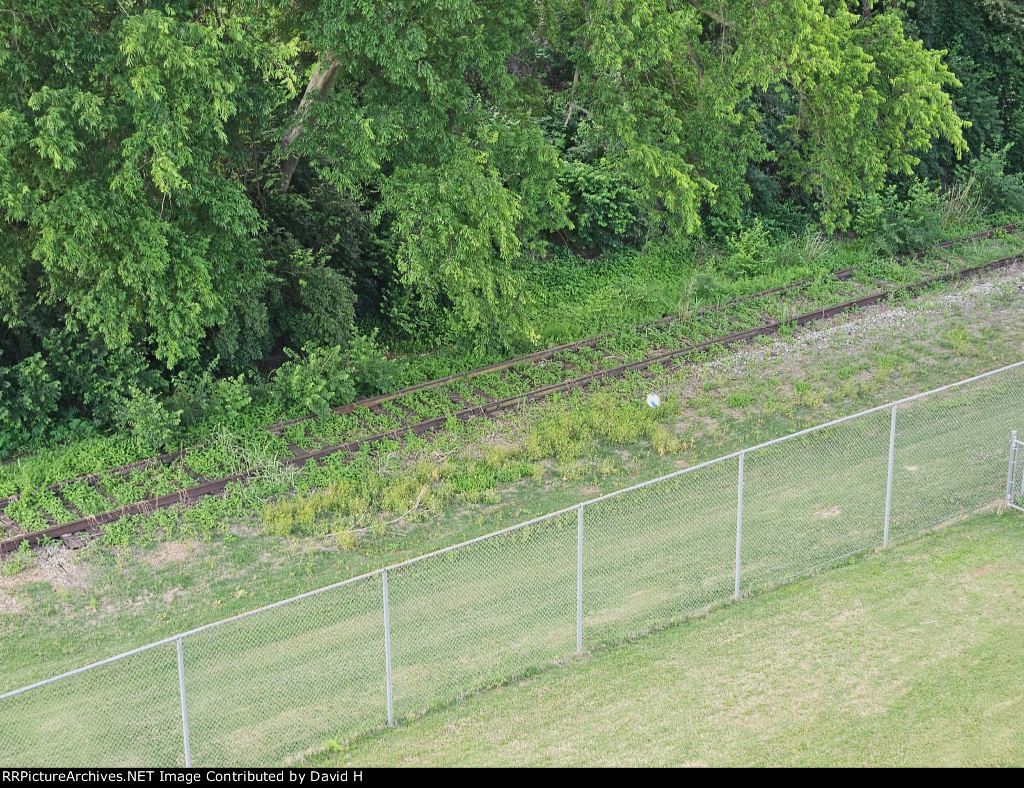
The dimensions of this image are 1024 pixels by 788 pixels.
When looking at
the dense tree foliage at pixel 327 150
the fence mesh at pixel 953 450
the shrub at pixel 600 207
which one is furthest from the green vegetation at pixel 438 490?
the shrub at pixel 600 207

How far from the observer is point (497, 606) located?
1351 cm

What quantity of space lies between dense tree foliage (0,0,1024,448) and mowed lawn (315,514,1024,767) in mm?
7893

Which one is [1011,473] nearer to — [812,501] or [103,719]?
[812,501]

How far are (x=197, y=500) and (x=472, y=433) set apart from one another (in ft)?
14.6

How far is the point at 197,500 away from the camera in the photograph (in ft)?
54.5

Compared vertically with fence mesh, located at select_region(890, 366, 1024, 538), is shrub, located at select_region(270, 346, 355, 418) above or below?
above

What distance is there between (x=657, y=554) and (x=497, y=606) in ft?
7.62

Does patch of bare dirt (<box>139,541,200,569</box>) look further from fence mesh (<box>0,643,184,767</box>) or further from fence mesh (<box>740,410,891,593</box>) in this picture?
fence mesh (<box>740,410,891,593</box>)

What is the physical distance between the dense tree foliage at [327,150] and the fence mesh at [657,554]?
504cm

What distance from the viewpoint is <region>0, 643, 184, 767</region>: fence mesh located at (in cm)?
1116

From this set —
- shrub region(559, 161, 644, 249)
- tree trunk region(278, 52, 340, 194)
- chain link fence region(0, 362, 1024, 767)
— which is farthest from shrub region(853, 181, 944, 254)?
tree trunk region(278, 52, 340, 194)

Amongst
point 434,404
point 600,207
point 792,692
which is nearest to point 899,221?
point 600,207

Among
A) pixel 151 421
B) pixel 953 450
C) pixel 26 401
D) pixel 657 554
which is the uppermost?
pixel 26 401
